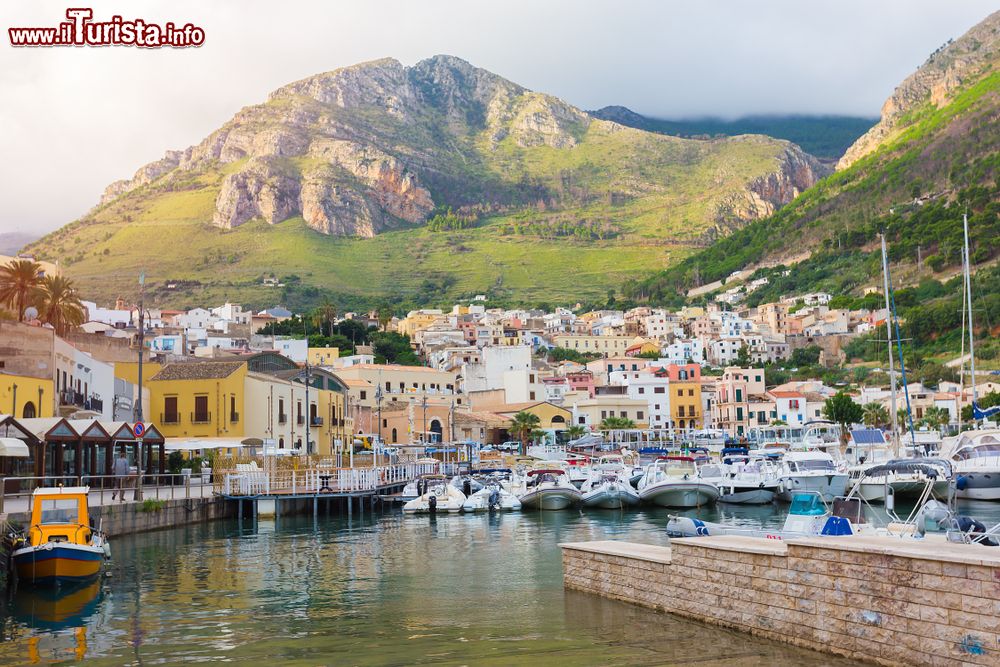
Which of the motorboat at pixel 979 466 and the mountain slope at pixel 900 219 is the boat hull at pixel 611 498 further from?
the mountain slope at pixel 900 219

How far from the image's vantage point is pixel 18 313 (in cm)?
5953

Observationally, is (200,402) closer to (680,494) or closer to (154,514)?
(154,514)

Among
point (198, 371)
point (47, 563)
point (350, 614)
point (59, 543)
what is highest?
point (198, 371)

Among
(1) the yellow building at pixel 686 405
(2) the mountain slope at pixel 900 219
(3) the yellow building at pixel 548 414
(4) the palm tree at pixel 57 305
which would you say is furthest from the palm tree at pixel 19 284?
(2) the mountain slope at pixel 900 219

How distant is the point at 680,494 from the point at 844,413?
47.1 meters

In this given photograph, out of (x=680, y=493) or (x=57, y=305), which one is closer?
(x=680, y=493)

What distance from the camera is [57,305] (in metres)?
59.9

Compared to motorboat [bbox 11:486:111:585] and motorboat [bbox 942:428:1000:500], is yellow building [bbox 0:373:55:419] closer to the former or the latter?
motorboat [bbox 11:486:111:585]

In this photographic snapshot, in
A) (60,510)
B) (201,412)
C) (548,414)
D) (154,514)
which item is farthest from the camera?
(548,414)

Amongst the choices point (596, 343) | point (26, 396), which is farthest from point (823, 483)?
point (596, 343)

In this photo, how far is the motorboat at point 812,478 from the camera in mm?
43938


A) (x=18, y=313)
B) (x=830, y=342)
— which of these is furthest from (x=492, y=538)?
(x=830, y=342)

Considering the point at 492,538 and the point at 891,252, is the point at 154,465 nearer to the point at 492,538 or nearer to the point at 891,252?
the point at 492,538

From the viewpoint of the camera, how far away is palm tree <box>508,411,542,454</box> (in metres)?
86.9
